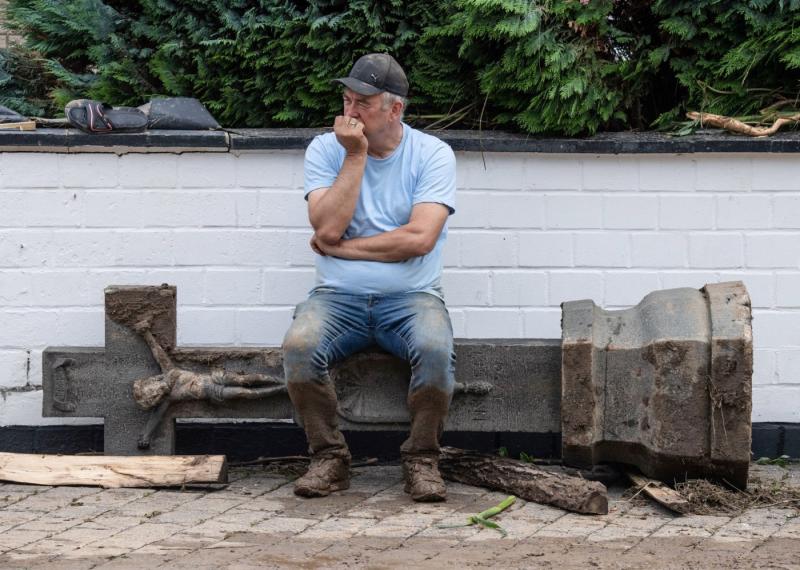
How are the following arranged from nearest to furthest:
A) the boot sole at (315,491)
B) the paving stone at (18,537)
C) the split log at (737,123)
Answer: the paving stone at (18,537), the boot sole at (315,491), the split log at (737,123)

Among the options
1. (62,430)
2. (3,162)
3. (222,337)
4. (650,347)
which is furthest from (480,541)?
(3,162)

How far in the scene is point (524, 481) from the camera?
16.9 feet

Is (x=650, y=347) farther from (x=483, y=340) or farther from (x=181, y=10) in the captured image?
(x=181, y=10)

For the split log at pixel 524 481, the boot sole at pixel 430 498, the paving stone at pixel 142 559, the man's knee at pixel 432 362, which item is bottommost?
the paving stone at pixel 142 559

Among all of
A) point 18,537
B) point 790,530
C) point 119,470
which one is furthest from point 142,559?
point 790,530

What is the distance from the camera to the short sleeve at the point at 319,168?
522 cm

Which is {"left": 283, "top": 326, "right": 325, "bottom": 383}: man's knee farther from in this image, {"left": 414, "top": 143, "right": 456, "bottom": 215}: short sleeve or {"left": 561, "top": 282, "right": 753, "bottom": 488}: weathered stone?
{"left": 561, "top": 282, "right": 753, "bottom": 488}: weathered stone

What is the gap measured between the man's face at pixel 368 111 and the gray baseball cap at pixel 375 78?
1.2 inches

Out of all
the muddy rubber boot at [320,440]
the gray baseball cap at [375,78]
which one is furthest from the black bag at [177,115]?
the muddy rubber boot at [320,440]

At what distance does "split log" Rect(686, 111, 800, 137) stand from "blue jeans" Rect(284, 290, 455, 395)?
1.57m

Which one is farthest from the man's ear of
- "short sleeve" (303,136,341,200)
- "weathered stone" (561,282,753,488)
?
"weathered stone" (561,282,753,488)

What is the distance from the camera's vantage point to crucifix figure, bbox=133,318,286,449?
5461 millimetres

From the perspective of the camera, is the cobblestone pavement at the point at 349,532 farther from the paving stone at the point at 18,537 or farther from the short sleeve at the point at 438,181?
the short sleeve at the point at 438,181

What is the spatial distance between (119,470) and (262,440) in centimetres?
75
